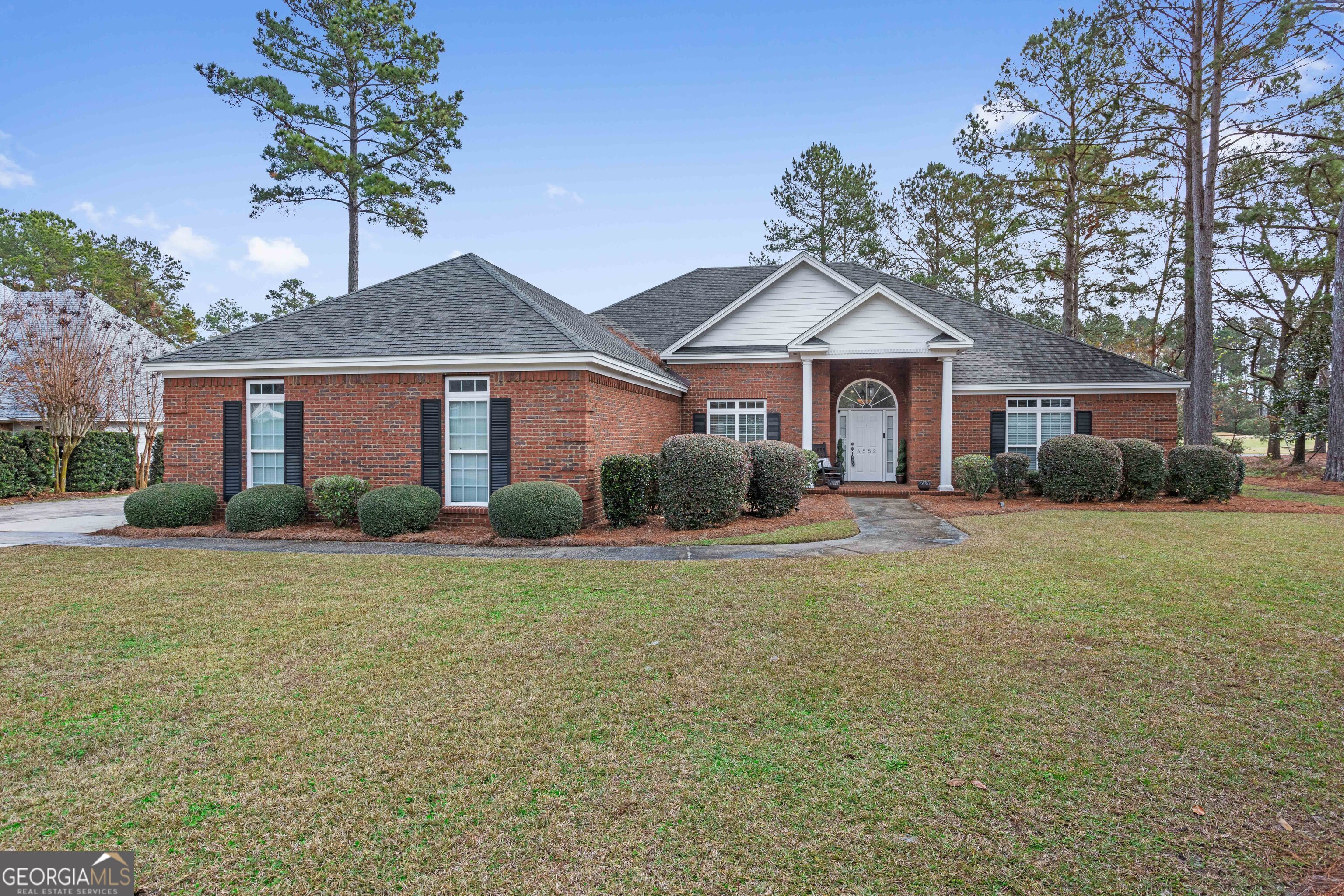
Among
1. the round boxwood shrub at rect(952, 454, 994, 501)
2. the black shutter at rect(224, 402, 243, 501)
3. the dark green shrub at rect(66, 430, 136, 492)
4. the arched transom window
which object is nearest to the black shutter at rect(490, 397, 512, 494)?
the black shutter at rect(224, 402, 243, 501)

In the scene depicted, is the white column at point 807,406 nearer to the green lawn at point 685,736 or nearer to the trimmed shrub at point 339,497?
the green lawn at point 685,736

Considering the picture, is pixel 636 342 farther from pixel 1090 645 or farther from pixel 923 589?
pixel 1090 645

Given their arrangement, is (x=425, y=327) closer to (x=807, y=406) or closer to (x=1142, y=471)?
(x=807, y=406)

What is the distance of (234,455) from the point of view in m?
11.4

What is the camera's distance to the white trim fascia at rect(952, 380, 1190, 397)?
15969mm

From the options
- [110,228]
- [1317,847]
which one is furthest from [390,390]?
[110,228]

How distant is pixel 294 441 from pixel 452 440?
10.1 ft

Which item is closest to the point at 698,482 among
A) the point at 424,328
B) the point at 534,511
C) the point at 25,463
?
the point at 534,511

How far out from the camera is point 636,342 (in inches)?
716

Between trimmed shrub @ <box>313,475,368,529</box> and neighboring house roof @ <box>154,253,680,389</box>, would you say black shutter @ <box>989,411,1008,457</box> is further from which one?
trimmed shrub @ <box>313,475,368,529</box>

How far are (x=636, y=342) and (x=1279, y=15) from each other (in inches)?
754

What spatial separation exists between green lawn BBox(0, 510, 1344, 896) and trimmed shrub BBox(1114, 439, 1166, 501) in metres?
7.29

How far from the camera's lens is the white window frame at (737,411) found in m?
17.0

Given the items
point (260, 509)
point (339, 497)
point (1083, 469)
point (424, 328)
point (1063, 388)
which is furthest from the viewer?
point (1063, 388)
